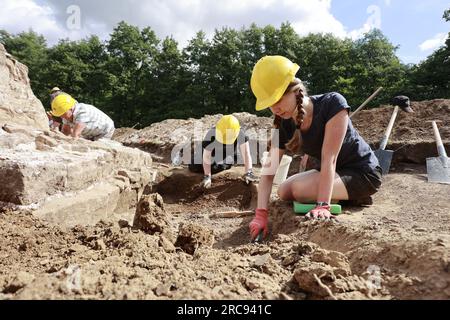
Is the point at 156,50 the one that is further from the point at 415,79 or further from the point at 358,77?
the point at 415,79

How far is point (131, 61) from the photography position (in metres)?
25.7

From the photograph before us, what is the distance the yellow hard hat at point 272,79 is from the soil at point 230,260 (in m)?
Answer: 0.93

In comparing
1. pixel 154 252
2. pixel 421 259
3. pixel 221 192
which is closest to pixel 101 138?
pixel 221 192

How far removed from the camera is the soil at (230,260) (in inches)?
51.3

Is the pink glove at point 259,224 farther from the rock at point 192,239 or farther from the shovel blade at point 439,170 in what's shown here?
the shovel blade at point 439,170

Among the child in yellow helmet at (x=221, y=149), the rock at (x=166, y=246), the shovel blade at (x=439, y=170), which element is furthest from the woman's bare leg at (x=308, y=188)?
the shovel blade at (x=439, y=170)

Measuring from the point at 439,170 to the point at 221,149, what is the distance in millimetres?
3300

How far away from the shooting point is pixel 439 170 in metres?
4.82

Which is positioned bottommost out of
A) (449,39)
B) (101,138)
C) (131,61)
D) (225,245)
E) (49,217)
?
(225,245)

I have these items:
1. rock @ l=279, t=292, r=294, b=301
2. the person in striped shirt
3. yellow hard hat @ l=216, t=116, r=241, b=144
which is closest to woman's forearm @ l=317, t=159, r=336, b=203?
rock @ l=279, t=292, r=294, b=301

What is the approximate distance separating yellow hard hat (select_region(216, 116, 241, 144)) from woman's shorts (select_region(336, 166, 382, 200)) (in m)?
2.98

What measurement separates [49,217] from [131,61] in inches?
990

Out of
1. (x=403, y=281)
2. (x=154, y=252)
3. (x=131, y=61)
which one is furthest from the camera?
(x=131, y=61)

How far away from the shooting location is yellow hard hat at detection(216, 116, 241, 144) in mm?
5736
